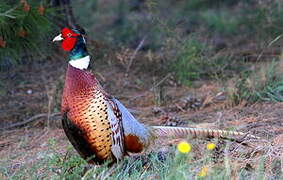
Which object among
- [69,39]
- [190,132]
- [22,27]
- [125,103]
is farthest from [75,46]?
[125,103]

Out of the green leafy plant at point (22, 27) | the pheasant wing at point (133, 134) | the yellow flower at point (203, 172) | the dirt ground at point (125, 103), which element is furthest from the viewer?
the green leafy plant at point (22, 27)

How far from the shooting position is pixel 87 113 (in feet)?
12.1

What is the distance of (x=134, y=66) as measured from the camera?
6820 mm

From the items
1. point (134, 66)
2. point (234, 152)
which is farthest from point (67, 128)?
point (134, 66)

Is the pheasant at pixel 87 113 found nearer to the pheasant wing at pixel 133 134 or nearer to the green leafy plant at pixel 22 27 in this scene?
the pheasant wing at pixel 133 134

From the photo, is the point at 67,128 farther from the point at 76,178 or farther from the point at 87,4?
the point at 87,4

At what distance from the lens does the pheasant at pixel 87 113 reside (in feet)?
12.1

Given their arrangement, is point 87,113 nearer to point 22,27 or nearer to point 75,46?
point 75,46

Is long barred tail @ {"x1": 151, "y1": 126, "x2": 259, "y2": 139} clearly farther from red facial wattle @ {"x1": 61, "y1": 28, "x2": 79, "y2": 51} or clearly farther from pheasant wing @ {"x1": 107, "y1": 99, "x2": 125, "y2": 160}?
red facial wattle @ {"x1": 61, "y1": 28, "x2": 79, "y2": 51}

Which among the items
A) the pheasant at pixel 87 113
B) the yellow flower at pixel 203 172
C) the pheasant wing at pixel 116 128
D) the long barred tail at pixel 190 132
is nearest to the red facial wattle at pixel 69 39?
the pheasant at pixel 87 113

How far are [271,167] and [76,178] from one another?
121cm

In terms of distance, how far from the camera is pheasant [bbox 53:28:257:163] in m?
3.68

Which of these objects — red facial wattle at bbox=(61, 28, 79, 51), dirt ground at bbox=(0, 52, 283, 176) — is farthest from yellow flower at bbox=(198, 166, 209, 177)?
red facial wattle at bbox=(61, 28, 79, 51)

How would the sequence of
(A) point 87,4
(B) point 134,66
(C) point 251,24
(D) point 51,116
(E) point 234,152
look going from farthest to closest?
1. (A) point 87,4
2. (C) point 251,24
3. (B) point 134,66
4. (D) point 51,116
5. (E) point 234,152
